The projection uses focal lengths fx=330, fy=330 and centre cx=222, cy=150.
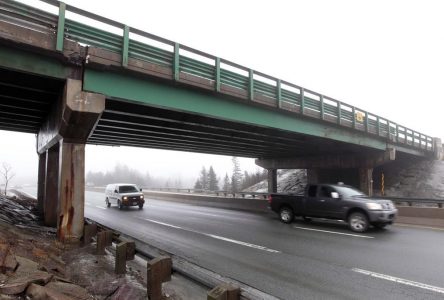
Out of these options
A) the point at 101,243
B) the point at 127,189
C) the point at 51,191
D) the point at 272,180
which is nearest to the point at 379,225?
the point at 101,243

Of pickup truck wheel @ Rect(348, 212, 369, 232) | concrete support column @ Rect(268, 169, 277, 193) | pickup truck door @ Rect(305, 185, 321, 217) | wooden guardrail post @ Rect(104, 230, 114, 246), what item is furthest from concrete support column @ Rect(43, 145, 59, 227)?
concrete support column @ Rect(268, 169, 277, 193)

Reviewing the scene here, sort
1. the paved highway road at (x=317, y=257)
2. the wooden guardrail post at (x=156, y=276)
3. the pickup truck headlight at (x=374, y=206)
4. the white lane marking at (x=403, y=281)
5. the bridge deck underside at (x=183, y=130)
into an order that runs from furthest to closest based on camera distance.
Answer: the bridge deck underside at (x=183, y=130), the pickup truck headlight at (x=374, y=206), the paved highway road at (x=317, y=257), the white lane marking at (x=403, y=281), the wooden guardrail post at (x=156, y=276)

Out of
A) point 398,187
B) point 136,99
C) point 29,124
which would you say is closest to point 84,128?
point 136,99

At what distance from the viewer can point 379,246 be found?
967 cm

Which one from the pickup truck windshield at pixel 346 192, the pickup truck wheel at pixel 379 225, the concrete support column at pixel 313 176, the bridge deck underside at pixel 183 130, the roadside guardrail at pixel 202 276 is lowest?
the pickup truck wheel at pixel 379 225

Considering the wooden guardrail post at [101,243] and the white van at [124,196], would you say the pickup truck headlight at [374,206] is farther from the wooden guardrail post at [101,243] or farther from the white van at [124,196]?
the white van at [124,196]

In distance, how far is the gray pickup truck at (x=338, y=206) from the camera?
1216 centimetres

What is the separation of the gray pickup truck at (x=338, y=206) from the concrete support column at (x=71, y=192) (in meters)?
8.84

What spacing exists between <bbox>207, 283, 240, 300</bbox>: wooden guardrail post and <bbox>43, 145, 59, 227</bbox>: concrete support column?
12.9 meters

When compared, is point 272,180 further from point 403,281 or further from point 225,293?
point 225,293

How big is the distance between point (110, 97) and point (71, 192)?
11.2 ft

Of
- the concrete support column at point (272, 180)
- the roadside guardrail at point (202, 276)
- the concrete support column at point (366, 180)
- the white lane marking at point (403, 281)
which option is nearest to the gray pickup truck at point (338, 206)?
the white lane marking at point (403, 281)

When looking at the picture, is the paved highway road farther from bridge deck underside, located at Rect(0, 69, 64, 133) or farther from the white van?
the white van

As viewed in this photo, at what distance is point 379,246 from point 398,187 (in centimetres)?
2412
